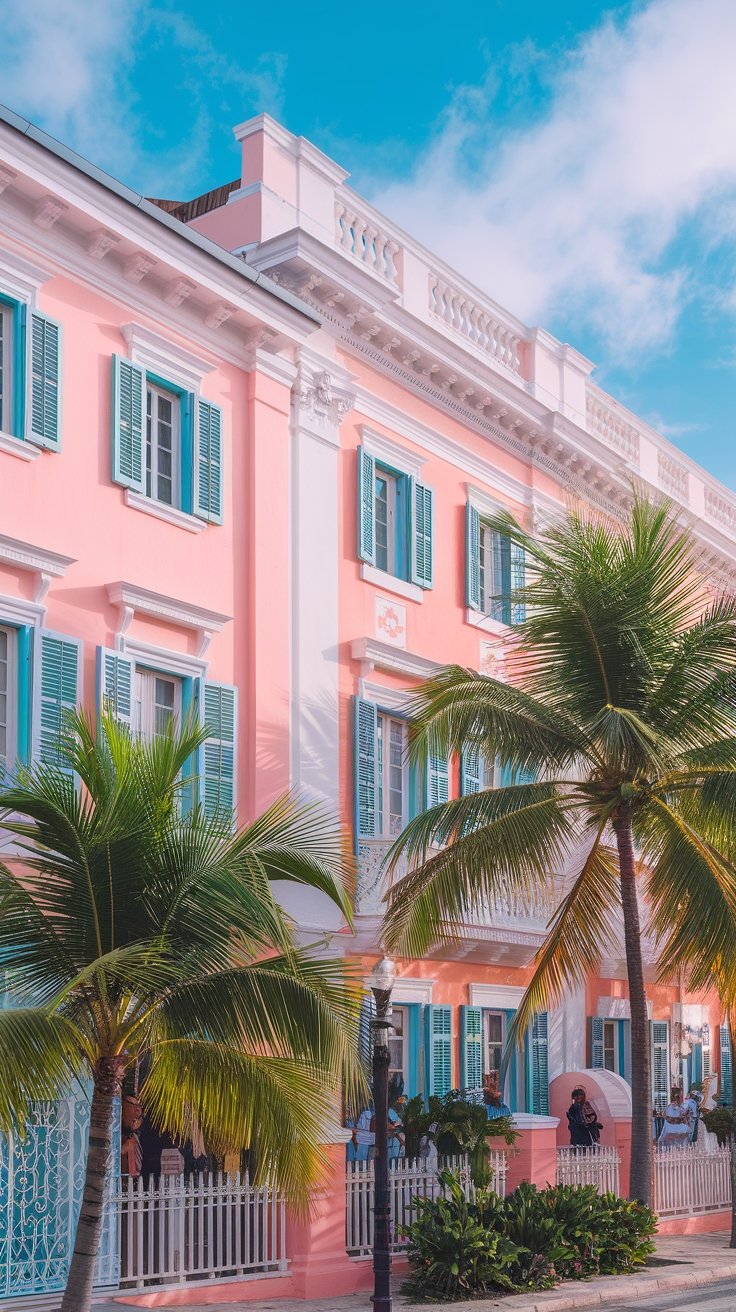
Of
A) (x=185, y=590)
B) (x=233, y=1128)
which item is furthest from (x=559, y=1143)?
(x=233, y=1128)

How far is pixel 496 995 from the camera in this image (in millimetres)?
21578

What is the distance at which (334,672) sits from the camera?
1938cm

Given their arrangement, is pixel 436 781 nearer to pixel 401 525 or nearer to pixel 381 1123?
pixel 401 525

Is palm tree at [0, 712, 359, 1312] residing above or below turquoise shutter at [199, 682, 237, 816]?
below

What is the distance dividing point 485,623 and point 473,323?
4258mm

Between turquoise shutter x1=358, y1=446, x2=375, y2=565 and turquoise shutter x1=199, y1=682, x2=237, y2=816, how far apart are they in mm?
3311

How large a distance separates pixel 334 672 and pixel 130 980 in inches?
367

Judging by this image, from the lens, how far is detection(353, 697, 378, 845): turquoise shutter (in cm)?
1939

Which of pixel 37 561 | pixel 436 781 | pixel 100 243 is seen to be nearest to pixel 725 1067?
pixel 436 781

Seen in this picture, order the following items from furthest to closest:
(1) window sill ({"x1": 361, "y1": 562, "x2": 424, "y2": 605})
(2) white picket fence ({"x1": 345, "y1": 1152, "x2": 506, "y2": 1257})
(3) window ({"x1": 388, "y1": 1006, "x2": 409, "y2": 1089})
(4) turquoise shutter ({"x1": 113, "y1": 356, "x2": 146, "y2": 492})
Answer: (1) window sill ({"x1": 361, "y1": 562, "x2": 424, "y2": 605}) < (3) window ({"x1": 388, "y1": 1006, "x2": 409, "y2": 1089}) < (4) turquoise shutter ({"x1": 113, "y1": 356, "x2": 146, "y2": 492}) < (2) white picket fence ({"x1": 345, "y1": 1152, "x2": 506, "y2": 1257})

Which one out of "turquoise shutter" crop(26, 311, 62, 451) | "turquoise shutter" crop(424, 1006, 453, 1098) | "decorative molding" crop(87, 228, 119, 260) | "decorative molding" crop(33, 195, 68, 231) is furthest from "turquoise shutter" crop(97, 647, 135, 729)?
"turquoise shutter" crop(424, 1006, 453, 1098)

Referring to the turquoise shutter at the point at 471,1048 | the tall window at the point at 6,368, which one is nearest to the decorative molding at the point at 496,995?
the turquoise shutter at the point at 471,1048

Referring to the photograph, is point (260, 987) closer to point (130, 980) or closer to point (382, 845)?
point (130, 980)

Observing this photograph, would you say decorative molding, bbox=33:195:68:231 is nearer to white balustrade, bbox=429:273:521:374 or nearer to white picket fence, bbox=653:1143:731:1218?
white balustrade, bbox=429:273:521:374
